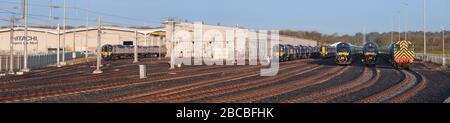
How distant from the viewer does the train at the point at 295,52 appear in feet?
195

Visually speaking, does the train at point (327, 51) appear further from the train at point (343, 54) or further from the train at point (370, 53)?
the train at point (370, 53)

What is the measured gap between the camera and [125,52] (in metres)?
77.7

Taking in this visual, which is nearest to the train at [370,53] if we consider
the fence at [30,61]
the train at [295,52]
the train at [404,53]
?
the train at [404,53]

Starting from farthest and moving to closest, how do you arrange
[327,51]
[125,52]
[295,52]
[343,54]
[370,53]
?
1. [327,51]
2. [125,52]
3. [295,52]
4. [343,54]
5. [370,53]

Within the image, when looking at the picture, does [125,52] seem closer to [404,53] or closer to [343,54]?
[343,54]

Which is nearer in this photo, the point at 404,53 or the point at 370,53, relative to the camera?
the point at 404,53

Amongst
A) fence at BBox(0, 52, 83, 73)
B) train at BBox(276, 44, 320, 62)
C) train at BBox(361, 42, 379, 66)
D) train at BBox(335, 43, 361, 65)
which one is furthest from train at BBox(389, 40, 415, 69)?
fence at BBox(0, 52, 83, 73)

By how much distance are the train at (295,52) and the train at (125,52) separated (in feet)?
80.5

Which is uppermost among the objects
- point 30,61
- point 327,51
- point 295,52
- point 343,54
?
point 327,51

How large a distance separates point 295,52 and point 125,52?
25.9 m

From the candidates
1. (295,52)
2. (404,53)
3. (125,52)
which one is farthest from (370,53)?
(125,52)
